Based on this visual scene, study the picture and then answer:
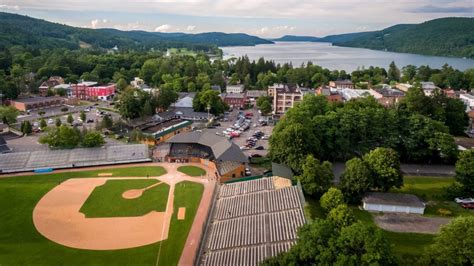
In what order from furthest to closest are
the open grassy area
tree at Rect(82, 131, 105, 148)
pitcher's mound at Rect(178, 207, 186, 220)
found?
tree at Rect(82, 131, 105, 148) < the open grassy area < pitcher's mound at Rect(178, 207, 186, 220)

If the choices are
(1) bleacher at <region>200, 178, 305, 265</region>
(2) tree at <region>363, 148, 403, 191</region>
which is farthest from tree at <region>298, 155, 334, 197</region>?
(2) tree at <region>363, 148, 403, 191</region>

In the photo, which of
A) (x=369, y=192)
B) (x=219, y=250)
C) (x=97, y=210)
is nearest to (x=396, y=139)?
(x=369, y=192)

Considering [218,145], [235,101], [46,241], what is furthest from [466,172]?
[235,101]

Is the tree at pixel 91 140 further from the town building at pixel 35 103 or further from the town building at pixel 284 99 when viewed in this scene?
the town building at pixel 35 103

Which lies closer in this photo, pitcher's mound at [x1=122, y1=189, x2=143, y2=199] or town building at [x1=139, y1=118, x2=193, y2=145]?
pitcher's mound at [x1=122, y1=189, x2=143, y2=199]

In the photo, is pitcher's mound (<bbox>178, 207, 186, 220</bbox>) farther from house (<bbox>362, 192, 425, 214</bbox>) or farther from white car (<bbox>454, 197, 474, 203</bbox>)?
white car (<bbox>454, 197, 474, 203</bbox>)

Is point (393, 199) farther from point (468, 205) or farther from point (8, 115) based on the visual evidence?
point (8, 115)
